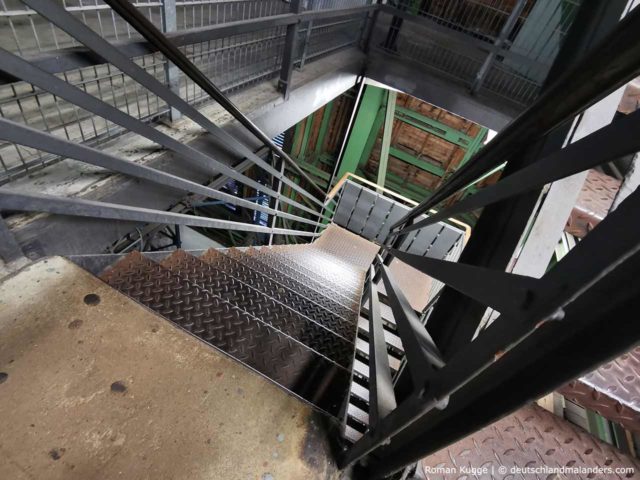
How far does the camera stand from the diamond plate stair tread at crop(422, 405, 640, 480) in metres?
1.69

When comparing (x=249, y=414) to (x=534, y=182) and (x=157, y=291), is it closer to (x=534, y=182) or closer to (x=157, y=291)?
(x=157, y=291)

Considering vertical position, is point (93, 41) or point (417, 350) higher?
point (93, 41)

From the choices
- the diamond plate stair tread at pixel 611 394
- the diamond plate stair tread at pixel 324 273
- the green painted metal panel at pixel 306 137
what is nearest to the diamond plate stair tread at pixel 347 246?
the diamond plate stair tread at pixel 324 273

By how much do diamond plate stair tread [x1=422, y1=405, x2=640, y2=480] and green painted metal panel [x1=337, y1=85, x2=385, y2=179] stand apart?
766 centimetres

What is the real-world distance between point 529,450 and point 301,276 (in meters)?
2.64

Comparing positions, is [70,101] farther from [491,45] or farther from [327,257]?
[491,45]

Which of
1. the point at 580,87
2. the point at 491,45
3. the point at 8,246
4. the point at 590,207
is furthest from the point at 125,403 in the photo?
the point at 491,45

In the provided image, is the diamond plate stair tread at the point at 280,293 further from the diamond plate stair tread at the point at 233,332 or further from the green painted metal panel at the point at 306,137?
the green painted metal panel at the point at 306,137

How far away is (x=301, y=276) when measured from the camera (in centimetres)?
395

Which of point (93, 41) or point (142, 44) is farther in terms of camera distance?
point (142, 44)

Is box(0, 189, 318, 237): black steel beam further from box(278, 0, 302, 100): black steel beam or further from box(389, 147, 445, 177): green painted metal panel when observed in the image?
box(389, 147, 445, 177): green painted metal panel

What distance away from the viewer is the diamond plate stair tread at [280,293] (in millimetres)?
2773

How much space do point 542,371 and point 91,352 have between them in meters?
1.67

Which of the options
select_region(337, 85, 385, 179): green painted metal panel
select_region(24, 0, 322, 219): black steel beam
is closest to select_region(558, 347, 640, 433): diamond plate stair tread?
select_region(24, 0, 322, 219): black steel beam
